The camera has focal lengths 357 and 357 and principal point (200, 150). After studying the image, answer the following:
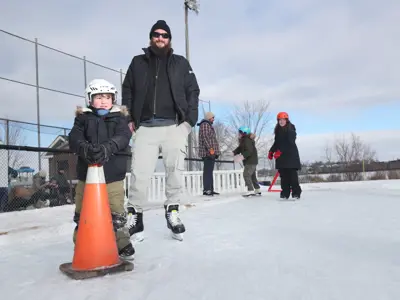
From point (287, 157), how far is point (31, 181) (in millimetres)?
4974

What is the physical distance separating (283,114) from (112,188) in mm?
5003

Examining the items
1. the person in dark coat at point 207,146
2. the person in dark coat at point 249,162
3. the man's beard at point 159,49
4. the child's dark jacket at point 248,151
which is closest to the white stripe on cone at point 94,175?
the man's beard at point 159,49

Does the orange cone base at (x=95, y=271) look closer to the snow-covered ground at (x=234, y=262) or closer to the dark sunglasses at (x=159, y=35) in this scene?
the snow-covered ground at (x=234, y=262)

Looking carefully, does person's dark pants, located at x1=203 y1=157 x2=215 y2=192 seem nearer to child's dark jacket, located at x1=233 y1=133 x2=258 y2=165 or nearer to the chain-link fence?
child's dark jacket, located at x1=233 y1=133 x2=258 y2=165

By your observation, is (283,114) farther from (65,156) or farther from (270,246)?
(65,156)

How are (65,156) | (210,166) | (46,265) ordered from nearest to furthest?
(46,265), (210,166), (65,156)

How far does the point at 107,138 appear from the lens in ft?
8.05

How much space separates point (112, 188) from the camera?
256cm

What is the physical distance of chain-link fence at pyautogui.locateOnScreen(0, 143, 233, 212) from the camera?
6070 mm

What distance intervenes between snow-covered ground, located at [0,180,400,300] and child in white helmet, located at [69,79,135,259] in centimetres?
30

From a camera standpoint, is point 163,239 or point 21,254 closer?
point 21,254

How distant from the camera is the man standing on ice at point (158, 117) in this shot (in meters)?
3.02

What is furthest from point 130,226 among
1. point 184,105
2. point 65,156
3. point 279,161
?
point 65,156

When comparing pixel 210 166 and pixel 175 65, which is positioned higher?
pixel 175 65
